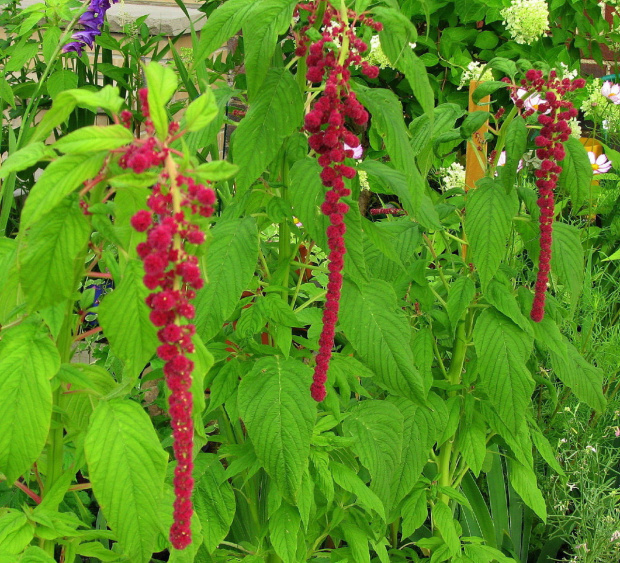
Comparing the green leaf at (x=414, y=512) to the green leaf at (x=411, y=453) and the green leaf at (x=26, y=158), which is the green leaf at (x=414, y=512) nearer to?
the green leaf at (x=411, y=453)

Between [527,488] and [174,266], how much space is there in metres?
1.16

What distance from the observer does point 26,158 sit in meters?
0.73

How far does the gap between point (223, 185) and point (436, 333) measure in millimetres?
581

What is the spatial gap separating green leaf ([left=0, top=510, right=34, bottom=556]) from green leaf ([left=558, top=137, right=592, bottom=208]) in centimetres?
109

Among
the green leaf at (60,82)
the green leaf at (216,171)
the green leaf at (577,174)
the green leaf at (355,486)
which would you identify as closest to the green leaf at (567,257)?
the green leaf at (577,174)

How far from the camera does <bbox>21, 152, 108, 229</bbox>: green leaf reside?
700 mm

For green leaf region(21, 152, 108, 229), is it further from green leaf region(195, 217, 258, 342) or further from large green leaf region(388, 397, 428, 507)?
large green leaf region(388, 397, 428, 507)

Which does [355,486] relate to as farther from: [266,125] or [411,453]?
[266,125]

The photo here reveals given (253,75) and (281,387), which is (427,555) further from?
(253,75)

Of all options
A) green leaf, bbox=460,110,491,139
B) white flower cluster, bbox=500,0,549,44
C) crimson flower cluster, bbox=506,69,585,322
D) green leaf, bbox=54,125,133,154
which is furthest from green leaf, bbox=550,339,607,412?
green leaf, bbox=54,125,133,154

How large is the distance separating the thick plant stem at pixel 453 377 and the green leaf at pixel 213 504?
56 centimetres

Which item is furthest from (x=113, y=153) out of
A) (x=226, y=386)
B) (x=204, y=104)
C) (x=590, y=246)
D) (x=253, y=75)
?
(x=590, y=246)

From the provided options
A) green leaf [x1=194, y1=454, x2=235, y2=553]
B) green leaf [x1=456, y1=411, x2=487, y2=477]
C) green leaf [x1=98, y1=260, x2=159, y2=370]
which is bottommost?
green leaf [x1=456, y1=411, x2=487, y2=477]

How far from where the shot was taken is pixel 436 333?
5.30ft
